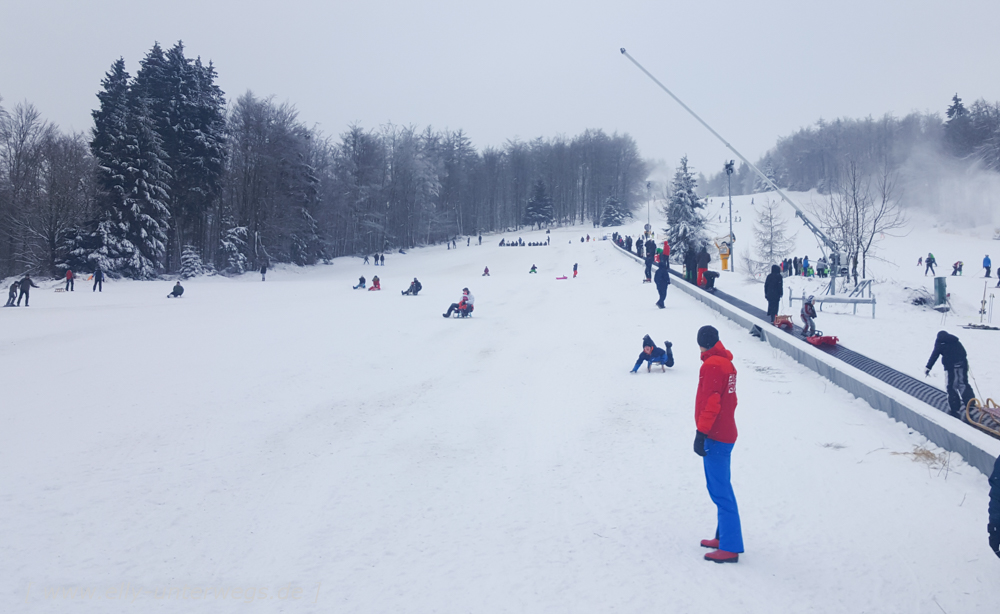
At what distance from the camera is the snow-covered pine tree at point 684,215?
4547 centimetres

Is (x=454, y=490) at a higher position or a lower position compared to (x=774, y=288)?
lower

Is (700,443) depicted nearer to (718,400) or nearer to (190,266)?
(718,400)

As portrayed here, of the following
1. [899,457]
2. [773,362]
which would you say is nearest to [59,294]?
[773,362]

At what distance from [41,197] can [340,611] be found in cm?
5386

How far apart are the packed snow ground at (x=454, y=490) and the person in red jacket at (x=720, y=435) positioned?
0.24m

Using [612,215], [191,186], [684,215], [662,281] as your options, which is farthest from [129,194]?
[612,215]

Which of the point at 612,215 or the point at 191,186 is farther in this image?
the point at 612,215

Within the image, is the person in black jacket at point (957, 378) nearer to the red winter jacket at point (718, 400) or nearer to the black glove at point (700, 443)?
the red winter jacket at point (718, 400)

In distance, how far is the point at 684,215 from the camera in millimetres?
46375

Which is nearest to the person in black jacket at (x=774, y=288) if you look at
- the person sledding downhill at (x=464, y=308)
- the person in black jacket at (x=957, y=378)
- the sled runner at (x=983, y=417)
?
the person in black jacket at (x=957, y=378)

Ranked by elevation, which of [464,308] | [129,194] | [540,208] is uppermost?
[540,208]

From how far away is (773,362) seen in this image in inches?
470

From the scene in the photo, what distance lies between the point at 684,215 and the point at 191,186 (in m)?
39.9

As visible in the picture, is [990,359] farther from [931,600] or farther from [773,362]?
[931,600]
